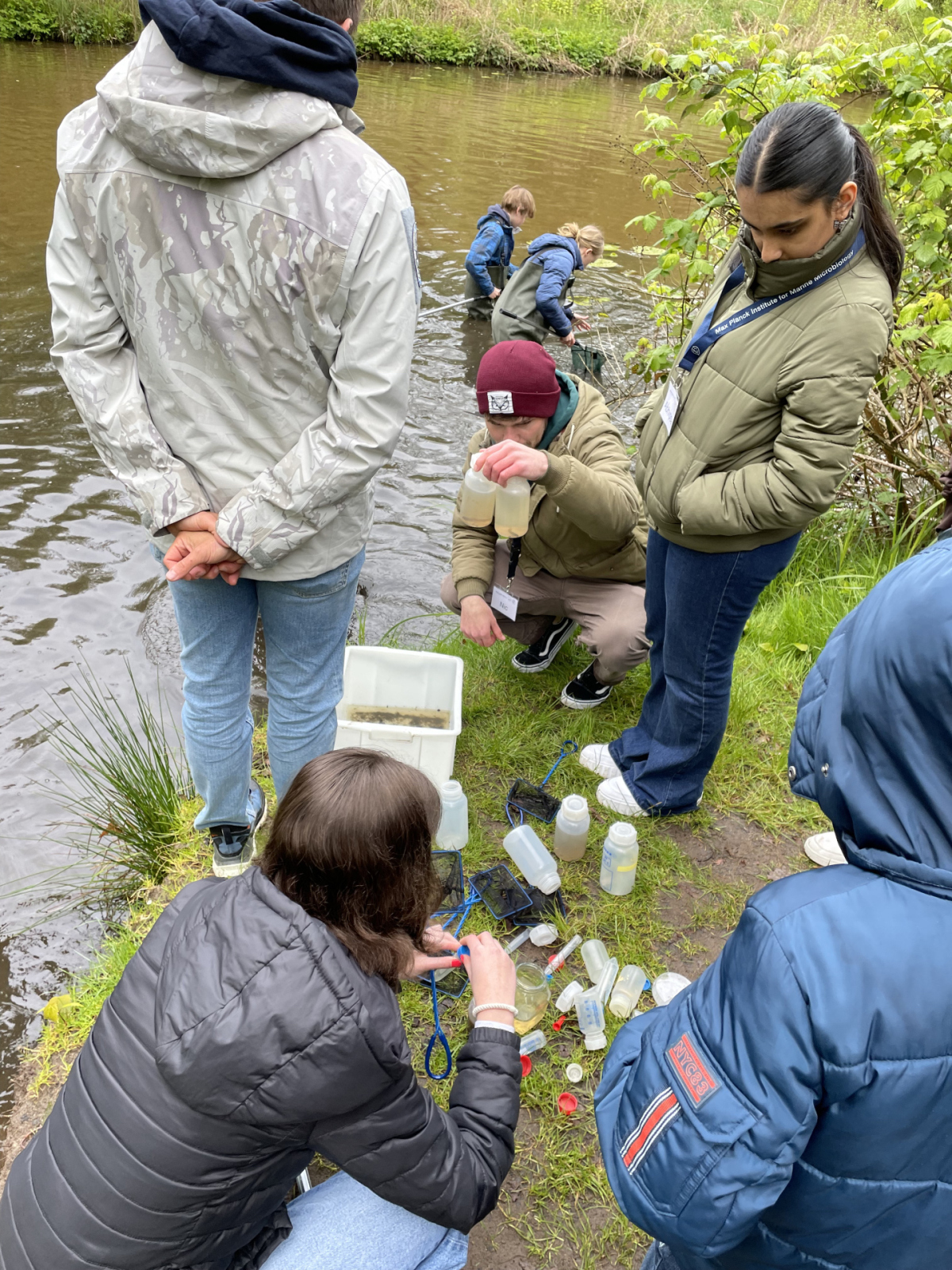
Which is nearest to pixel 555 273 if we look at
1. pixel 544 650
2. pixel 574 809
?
pixel 544 650

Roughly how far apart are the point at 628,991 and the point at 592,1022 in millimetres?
162

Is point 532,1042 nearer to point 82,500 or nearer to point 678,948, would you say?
point 678,948

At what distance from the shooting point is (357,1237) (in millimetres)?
1613

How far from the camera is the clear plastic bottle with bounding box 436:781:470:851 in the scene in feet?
9.24

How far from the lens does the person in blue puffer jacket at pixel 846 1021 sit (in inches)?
39.9

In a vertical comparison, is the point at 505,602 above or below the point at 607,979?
above

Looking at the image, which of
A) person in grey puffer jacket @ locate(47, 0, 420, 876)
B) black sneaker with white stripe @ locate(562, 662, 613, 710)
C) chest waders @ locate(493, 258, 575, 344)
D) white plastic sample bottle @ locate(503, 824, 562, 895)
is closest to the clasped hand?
person in grey puffer jacket @ locate(47, 0, 420, 876)

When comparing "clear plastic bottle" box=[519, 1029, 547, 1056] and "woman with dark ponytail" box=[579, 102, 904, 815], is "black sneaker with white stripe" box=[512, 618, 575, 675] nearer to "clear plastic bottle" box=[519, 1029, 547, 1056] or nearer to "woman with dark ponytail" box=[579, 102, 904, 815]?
"woman with dark ponytail" box=[579, 102, 904, 815]

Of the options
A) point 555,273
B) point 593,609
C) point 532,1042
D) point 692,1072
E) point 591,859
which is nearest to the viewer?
point 692,1072

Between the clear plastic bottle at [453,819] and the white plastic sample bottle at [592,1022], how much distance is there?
689 millimetres

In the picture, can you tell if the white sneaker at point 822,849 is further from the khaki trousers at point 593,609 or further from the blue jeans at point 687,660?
the khaki trousers at point 593,609

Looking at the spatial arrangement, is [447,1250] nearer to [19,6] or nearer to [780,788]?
[780,788]

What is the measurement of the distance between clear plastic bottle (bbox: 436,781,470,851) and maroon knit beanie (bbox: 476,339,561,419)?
1231 millimetres

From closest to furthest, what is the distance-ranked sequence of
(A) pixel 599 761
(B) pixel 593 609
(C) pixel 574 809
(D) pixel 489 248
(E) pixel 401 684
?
(C) pixel 574 809 → (A) pixel 599 761 → (E) pixel 401 684 → (B) pixel 593 609 → (D) pixel 489 248
